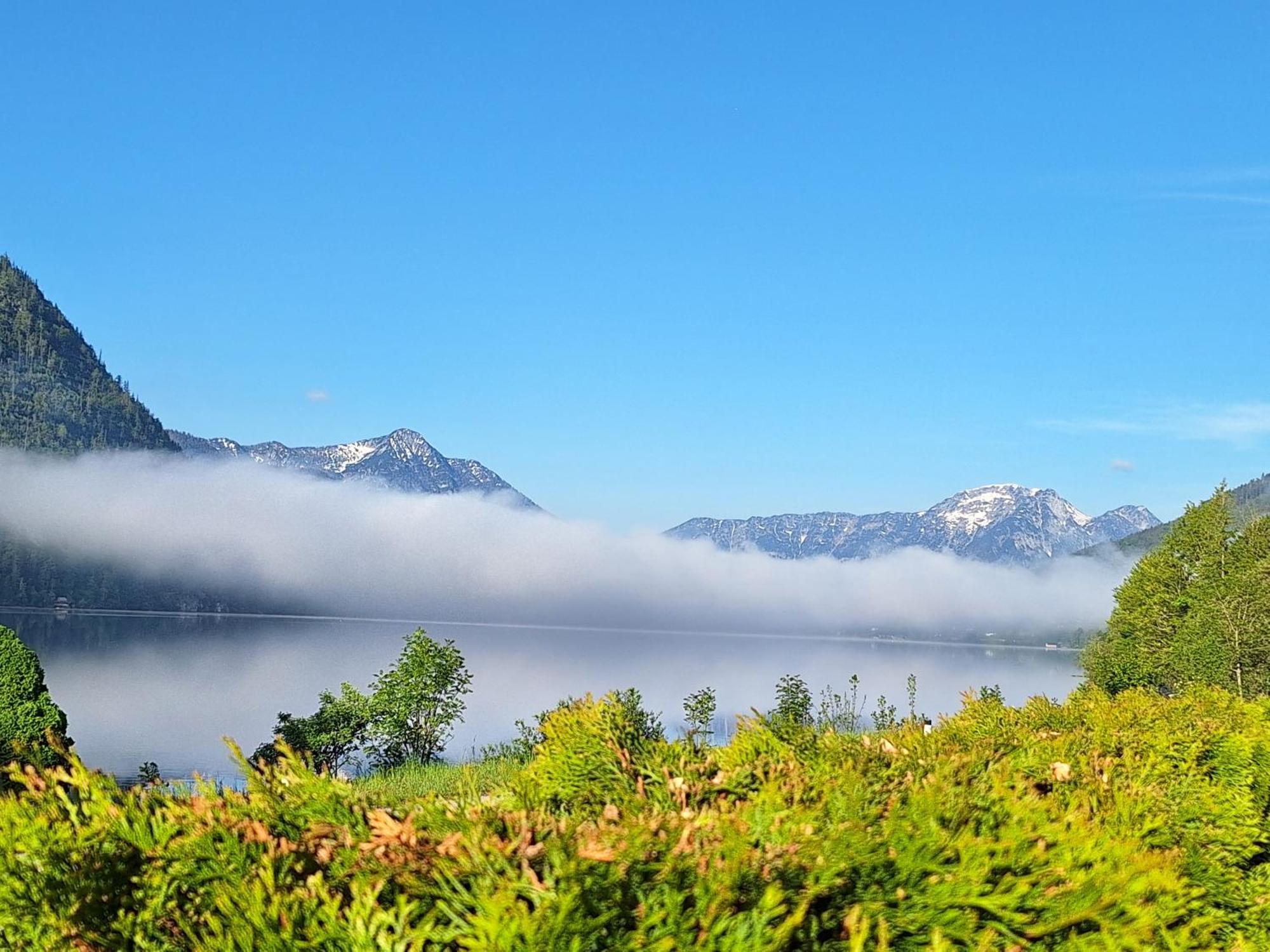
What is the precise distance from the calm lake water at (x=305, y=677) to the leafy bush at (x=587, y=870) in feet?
12.1

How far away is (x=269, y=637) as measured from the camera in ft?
450

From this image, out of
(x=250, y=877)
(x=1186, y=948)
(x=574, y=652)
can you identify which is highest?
(x=250, y=877)

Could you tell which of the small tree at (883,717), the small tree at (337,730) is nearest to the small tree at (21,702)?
the small tree at (337,730)

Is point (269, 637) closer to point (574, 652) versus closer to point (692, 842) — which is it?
point (574, 652)

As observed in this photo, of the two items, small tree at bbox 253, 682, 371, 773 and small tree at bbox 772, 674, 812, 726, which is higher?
small tree at bbox 772, 674, 812, 726

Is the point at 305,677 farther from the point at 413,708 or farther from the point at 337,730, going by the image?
the point at 413,708

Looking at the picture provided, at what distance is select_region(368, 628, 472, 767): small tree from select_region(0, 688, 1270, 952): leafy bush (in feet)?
40.5

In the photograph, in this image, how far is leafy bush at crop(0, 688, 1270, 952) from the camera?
90.6 inches

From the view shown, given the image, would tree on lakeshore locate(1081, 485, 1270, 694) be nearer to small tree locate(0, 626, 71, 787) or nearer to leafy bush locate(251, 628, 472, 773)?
leafy bush locate(251, 628, 472, 773)

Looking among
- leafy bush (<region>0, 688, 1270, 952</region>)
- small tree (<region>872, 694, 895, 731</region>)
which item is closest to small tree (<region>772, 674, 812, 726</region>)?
small tree (<region>872, 694, 895, 731</region>)

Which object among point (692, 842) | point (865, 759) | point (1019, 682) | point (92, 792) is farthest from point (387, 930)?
point (1019, 682)

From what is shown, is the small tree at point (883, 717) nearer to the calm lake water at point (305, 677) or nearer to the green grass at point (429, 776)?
the green grass at point (429, 776)

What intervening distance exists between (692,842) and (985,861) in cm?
77

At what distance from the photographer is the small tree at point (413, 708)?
51.1ft
